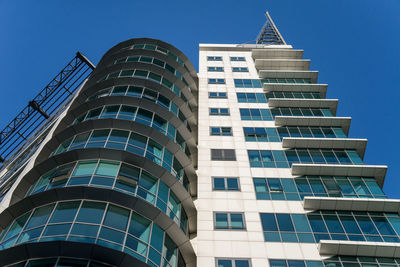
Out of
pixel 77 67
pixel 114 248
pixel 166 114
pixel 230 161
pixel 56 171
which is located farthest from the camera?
pixel 77 67

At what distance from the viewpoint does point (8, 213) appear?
1889 centimetres

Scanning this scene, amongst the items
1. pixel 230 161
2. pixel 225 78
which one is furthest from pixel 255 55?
pixel 230 161

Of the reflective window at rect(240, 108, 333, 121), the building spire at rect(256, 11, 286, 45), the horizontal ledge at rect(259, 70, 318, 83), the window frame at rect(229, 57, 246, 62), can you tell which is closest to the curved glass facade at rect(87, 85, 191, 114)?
the reflective window at rect(240, 108, 333, 121)

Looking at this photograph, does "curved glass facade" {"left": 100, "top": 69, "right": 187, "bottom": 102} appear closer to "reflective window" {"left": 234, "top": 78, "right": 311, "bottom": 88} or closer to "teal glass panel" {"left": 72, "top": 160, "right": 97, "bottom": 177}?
"reflective window" {"left": 234, "top": 78, "right": 311, "bottom": 88}

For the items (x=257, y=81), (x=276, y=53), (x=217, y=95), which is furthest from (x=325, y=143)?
(x=276, y=53)

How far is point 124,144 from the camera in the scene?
74.5ft

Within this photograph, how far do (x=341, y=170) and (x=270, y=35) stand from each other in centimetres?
4173

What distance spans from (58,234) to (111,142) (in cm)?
790

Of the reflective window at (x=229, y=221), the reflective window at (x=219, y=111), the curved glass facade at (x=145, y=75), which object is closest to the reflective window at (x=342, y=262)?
the reflective window at (x=229, y=221)

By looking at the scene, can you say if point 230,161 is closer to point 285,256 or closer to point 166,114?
point 166,114

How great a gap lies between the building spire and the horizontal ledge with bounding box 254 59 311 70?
40.3 feet

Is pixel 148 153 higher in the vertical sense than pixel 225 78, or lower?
lower

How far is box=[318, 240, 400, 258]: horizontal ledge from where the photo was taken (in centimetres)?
2203

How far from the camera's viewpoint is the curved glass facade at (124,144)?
22625 millimetres
